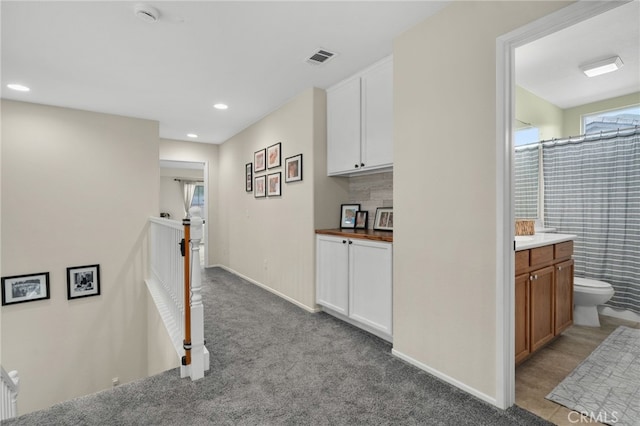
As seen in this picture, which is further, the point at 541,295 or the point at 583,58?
the point at 583,58

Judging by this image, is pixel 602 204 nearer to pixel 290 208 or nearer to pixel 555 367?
pixel 555 367

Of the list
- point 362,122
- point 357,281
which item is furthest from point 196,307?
point 362,122

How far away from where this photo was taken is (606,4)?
137 centimetres

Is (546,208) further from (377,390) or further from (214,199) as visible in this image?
(214,199)

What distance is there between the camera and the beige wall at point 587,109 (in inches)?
136

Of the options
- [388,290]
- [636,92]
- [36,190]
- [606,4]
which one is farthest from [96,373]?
[636,92]

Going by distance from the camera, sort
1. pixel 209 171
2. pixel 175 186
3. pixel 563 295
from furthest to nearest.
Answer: pixel 175 186
pixel 209 171
pixel 563 295

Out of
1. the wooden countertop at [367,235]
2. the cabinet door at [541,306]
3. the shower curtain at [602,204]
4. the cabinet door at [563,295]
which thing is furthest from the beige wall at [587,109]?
the wooden countertop at [367,235]

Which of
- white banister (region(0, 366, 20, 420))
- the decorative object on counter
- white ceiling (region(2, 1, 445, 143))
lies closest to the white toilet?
the decorative object on counter

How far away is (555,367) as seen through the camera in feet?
7.13

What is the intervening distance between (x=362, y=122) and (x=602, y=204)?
8.98 feet

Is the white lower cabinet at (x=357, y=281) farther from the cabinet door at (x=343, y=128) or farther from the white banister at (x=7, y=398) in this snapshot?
the white banister at (x=7, y=398)

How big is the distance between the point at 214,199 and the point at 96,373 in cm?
321

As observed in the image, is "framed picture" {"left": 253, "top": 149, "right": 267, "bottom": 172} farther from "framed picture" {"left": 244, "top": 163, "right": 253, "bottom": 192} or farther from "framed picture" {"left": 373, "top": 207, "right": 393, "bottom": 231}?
"framed picture" {"left": 373, "top": 207, "right": 393, "bottom": 231}
